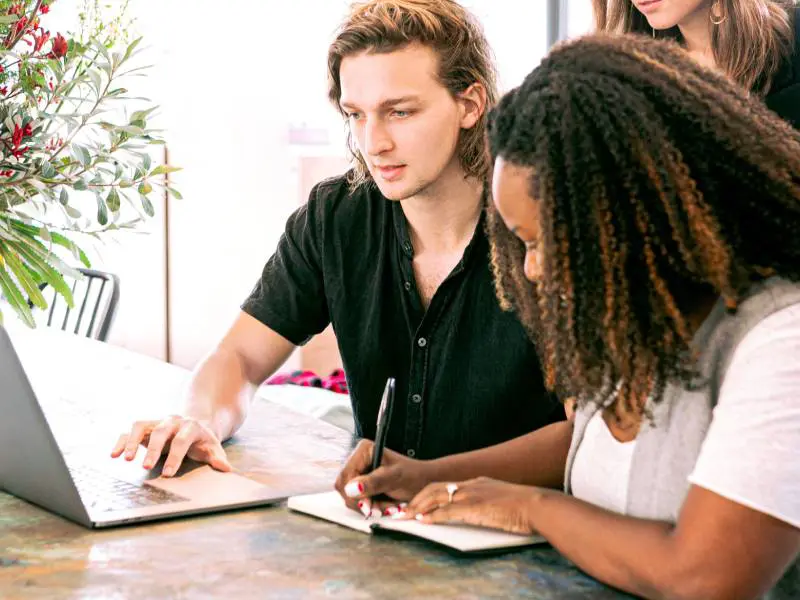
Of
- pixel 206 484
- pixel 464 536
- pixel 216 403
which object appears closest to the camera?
pixel 464 536

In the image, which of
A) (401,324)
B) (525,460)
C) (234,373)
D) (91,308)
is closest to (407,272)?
(401,324)

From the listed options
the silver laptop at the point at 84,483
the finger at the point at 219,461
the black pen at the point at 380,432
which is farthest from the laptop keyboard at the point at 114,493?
the black pen at the point at 380,432

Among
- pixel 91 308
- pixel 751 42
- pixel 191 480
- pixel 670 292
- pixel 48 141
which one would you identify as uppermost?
pixel 751 42

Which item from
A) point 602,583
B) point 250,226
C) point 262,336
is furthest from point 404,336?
point 250,226

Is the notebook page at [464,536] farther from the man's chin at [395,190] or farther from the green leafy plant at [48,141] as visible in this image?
the man's chin at [395,190]

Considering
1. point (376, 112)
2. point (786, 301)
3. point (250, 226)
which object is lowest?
point (250, 226)

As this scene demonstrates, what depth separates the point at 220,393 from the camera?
162 centimetres

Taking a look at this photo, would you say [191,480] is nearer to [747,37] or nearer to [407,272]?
[407,272]

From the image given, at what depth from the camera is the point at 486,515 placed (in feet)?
3.62

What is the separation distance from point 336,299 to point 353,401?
168 millimetres

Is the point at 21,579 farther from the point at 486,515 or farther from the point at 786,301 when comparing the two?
the point at 786,301

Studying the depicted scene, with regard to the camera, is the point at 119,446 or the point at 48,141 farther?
the point at 119,446

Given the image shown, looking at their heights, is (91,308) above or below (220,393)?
below

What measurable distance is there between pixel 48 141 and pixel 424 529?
0.59 m
